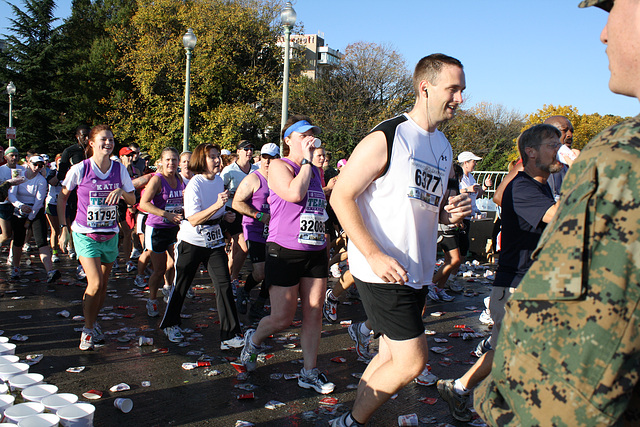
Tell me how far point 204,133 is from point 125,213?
23.3 metres

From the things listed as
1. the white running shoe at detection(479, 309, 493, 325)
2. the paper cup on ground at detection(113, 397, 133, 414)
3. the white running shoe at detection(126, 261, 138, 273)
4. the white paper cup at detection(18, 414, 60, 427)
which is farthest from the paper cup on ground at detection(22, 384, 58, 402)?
the white running shoe at detection(126, 261, 138, 273)

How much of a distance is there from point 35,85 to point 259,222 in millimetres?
39307

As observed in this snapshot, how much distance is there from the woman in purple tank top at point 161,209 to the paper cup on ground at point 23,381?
9.97 ft

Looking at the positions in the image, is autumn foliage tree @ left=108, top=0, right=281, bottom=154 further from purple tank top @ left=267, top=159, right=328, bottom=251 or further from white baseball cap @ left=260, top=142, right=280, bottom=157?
purple tank top @ left=267, top=159, right=328, bottom=251

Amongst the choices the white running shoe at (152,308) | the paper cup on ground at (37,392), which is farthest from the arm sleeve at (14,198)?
the paper cup on ground at (37,392)

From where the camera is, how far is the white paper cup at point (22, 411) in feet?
9.74

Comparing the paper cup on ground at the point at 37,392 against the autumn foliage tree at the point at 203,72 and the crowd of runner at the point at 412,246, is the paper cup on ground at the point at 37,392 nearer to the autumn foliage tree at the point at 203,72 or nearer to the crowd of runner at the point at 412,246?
the crowd of runner at the point at 412,246

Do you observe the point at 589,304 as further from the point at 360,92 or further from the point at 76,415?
the point at 360,92

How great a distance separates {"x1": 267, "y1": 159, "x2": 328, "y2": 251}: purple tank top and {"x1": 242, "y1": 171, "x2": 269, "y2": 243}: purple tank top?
209cm

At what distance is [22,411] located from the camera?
3.07m

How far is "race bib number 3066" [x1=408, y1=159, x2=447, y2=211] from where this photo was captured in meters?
3.10

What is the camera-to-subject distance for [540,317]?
1.19 metres

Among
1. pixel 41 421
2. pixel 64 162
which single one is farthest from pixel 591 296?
pixel 64 162

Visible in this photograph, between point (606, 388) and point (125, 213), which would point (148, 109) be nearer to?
point (125, 213)
